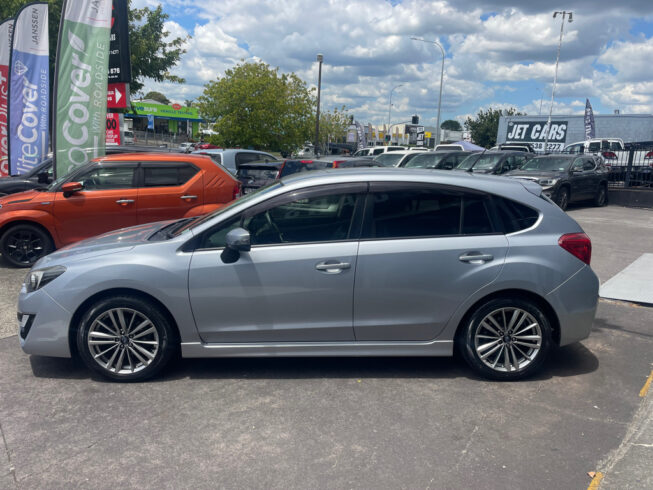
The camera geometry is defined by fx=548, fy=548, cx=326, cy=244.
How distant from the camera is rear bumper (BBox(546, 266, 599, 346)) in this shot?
13.9 ft

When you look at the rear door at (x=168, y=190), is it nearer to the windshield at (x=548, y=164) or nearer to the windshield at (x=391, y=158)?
the windshield at (x=548, y=164)

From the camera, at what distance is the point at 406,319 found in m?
4.23

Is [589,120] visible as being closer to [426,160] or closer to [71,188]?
[426,160]

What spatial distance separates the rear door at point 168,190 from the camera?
321 inches

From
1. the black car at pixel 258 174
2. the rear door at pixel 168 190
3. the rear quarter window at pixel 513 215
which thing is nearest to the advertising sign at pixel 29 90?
the black car at pixel 258 174

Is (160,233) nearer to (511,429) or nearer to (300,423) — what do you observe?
(300,423)

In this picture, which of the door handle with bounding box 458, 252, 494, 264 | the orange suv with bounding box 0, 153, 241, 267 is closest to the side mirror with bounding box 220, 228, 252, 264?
the door handle with bounding box 458, 252, 494, 264

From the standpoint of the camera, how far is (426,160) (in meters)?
18.6

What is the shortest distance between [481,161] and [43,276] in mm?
15696

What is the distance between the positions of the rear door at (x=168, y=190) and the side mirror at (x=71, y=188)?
2.73 ft

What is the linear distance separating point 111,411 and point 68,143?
7.25 m

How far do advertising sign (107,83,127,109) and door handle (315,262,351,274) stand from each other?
12113mm

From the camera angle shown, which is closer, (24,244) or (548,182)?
(24,244)

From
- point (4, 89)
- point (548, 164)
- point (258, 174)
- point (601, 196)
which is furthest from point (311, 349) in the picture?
point (601, 196)
